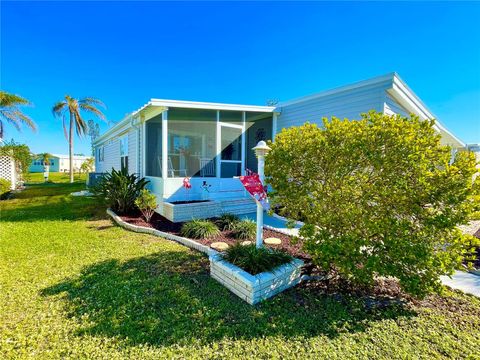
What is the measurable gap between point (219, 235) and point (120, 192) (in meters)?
4.30

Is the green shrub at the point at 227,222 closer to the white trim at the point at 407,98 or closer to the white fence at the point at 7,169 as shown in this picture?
the white trim at the point at 407,98

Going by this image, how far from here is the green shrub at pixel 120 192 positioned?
25.6 ft

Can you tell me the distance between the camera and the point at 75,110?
2030cm

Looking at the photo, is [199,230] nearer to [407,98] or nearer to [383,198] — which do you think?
[383,198]

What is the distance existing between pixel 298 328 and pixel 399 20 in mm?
8944

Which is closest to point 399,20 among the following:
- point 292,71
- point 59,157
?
point 292,71

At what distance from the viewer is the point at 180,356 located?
2.14 meters

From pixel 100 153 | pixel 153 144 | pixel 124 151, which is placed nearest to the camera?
pixel 153 144

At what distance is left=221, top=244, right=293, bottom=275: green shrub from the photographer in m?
3.27

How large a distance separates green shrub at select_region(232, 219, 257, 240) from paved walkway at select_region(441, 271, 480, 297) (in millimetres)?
3524

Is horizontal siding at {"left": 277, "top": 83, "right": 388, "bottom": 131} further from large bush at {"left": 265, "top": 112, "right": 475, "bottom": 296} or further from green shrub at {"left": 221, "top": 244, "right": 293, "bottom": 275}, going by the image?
green shrub at {"left": 221, "top": 244, "right": 293, "bottom": 275}

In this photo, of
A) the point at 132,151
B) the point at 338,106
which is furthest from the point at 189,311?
the point at 132,151

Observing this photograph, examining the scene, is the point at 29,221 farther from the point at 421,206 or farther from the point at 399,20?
the point at 399,20

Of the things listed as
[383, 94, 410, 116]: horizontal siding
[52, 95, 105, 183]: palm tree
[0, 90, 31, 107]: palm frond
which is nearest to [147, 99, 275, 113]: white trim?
[383, 94, 410, 116]: horizontal siding
